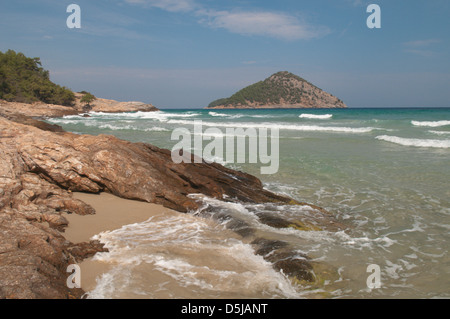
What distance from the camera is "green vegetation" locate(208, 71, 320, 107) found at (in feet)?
429

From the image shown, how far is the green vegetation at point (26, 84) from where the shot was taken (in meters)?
53.2

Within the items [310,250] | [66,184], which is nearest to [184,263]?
[310,250]

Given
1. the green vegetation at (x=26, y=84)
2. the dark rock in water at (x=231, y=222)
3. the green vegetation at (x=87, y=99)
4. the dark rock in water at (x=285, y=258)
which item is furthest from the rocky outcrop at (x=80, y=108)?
the dark rock in water at (x=285, y=258)

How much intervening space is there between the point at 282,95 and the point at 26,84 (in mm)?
99361

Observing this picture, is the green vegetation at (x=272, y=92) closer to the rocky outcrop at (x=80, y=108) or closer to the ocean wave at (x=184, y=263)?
the rocky outcrop at (x=80, y=108)

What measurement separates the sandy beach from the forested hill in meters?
126

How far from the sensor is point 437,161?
39.6ft

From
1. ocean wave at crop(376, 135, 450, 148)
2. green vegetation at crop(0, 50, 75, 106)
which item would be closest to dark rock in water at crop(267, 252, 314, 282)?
ocean wave at crop(376, 135, 450, 148)

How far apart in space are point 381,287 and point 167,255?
112 inches

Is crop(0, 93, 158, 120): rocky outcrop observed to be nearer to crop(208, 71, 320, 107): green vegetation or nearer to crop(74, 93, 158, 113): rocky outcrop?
crop(74, 93, 158, 113): rocky outcrop

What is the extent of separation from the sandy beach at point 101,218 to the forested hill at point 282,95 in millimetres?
125989

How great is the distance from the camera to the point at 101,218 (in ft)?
18.0

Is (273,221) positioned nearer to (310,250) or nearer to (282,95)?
(310,250)

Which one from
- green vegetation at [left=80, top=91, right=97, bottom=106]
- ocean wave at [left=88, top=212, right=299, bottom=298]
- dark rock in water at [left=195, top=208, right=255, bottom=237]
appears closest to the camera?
ocean wave at [left=88, top=212, right=299, bottom=298]
